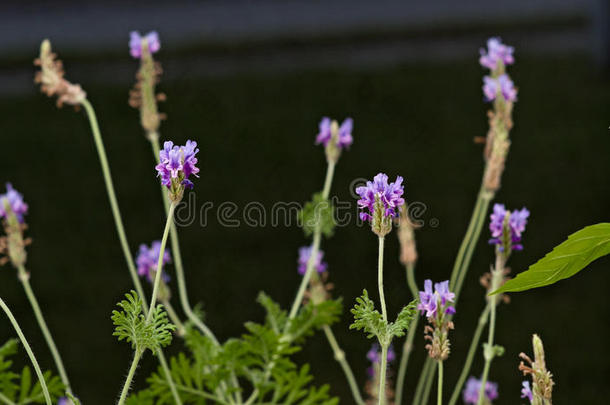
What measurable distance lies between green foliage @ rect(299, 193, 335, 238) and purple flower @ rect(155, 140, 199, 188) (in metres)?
0.61

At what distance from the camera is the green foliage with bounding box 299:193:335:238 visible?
62.9 inches

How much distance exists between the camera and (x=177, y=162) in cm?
98

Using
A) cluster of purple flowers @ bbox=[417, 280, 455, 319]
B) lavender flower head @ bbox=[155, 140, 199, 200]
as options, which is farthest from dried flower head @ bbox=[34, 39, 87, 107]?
cluster of purple flowers @ bbox=[417, 280, 455, 319]

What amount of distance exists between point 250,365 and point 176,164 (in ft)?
1.63

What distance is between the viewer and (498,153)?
4.92 feet

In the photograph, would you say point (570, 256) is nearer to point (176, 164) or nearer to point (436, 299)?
point (436, 299)

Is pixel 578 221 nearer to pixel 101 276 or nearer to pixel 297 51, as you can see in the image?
pixel 101 276

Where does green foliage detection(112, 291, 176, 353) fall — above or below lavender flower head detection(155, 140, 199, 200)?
below

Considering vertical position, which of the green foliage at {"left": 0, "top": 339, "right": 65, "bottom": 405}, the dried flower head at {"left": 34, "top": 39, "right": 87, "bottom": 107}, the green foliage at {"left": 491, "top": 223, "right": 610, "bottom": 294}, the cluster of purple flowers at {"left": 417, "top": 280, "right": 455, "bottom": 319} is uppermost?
the dried flower head at {"left": 34, "top": 39, "right": 87, "bottom": 107}

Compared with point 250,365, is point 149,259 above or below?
above

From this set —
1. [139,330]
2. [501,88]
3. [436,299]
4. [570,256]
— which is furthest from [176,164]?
[501,88]

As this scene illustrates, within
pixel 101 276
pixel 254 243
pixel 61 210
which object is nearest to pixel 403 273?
pixel 254 243

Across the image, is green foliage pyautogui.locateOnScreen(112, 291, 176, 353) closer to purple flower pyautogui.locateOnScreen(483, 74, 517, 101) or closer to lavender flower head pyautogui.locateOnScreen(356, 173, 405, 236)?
lavender flower head pyautogui.locateOnScreen(356, 173, 405, 236)

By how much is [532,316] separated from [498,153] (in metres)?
2.67
